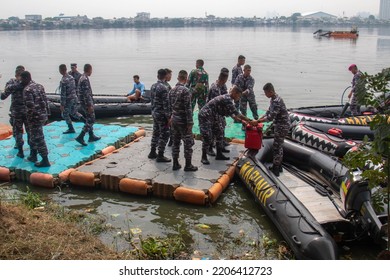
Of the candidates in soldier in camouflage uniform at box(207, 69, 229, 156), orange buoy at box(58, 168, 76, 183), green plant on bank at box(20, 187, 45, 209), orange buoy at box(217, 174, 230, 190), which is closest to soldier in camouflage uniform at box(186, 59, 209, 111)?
soldier in camouflage uniform at box(207, 69, 229, 156)

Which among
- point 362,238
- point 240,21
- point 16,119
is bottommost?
point 362,238

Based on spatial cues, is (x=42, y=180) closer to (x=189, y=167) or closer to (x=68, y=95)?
(x=189, y=167)

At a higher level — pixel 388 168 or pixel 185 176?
pixel 388 168

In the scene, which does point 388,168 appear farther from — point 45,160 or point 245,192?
point 45,160

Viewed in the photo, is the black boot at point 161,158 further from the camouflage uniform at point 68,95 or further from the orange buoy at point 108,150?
the camouflage uniform at point 68,95

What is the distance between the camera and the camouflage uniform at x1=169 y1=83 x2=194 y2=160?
656 centimetres

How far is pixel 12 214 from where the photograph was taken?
4.86 meters

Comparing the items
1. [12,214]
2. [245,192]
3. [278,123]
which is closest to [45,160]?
[12,214]

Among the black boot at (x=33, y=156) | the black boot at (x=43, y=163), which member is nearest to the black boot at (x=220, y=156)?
the black boot at (x=43, y=163)

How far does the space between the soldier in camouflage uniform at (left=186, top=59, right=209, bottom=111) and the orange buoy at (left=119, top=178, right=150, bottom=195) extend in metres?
2.60

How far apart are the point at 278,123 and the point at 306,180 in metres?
1.08

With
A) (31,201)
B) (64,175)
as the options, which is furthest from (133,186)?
(31,201)

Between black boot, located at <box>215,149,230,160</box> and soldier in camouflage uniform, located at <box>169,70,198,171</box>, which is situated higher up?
soldier in camouflage uniform, located at <box>169,70,198,171</box>

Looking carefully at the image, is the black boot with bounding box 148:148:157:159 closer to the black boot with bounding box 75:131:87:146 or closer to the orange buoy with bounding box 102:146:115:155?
the orange buoy with bounding box 102:146:115:155
